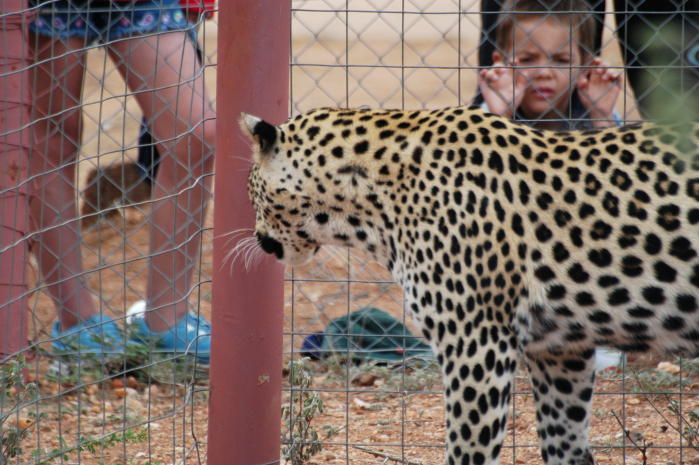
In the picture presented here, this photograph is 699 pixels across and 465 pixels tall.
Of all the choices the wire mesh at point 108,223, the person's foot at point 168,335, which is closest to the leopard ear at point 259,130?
the wire mesh at point 108,223

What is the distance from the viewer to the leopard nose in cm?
381

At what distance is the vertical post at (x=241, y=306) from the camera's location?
367 centimetres

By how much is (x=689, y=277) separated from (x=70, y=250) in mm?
3383

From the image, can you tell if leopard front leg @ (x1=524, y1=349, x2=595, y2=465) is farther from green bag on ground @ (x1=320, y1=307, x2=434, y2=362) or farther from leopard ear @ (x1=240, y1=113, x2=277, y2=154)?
green bag on ground @ (x1=320, y1=307, x2=434, y2=362)

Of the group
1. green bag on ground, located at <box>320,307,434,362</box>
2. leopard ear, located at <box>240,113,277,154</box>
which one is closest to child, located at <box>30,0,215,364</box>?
green bag on ground, located at <box>320,307,434,362</box>

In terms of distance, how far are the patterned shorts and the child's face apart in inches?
73.3

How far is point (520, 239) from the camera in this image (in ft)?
11.3

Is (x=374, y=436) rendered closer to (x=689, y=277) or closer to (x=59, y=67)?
(x=689, y=277)

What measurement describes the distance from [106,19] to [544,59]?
2385 mm

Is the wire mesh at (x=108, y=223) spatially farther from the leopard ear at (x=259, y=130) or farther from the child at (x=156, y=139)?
the leopard ear at (x=259, y=130)

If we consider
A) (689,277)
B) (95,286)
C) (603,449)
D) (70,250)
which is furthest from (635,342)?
(95,286)

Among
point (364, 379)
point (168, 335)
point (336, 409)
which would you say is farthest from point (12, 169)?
point (364, 379)

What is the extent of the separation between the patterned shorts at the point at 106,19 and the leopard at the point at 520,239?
64.2 inches

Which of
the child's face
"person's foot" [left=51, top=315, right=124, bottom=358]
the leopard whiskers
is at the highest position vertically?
the child's face
